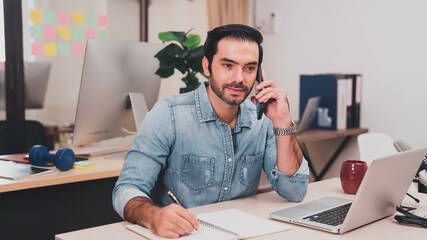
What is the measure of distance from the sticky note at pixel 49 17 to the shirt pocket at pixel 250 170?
2445 mm

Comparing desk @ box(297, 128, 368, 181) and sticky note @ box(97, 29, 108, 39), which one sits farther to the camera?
sticky note @ box(97, 29, 108, 39)

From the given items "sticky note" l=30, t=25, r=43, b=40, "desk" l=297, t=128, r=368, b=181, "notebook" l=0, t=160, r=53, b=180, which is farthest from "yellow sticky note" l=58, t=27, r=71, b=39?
"desk" l=297, t=128, r=368, b=181

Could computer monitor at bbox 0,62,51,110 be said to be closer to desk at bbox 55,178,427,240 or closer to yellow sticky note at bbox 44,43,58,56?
yellow sticky note at bbox 44,43,58,56

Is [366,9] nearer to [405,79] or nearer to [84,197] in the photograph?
[405,79]

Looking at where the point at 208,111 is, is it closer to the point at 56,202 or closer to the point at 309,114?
the point at 56,202

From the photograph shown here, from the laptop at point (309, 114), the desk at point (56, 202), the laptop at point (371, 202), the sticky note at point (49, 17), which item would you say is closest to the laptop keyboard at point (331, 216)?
the laptop at point (371, 202)

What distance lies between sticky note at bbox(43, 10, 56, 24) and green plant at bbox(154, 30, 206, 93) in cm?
146

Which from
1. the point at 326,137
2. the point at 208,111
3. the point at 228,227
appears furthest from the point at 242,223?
the point at 326,137

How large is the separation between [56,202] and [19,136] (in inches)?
29.0

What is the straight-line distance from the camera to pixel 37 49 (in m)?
3.47

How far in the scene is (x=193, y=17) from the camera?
4117mm

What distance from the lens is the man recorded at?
1.49 metres

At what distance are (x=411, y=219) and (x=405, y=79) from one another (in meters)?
2.17

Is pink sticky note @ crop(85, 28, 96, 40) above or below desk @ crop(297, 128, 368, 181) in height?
above
